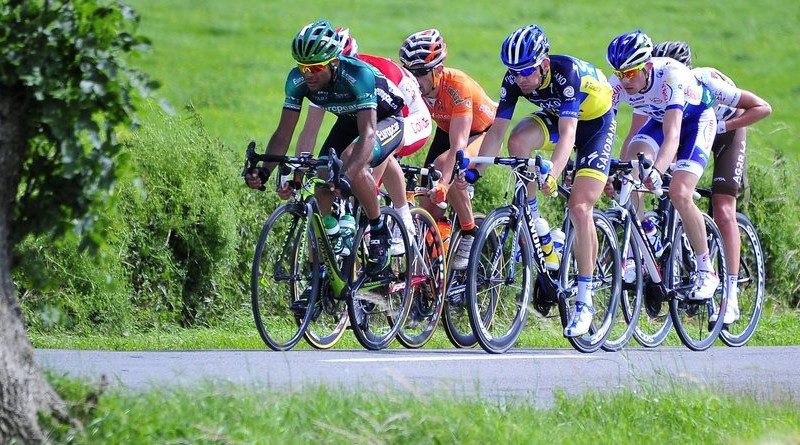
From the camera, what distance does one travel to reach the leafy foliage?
6.18m

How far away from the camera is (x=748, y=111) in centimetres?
1230

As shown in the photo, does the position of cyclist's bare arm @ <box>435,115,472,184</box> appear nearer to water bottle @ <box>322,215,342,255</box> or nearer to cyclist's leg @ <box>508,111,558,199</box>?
cyclist's leg @ <box>508,111,558,199</box>

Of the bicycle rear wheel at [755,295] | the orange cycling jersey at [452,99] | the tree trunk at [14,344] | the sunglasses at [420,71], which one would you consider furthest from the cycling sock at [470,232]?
the tree trunk at [14,344]

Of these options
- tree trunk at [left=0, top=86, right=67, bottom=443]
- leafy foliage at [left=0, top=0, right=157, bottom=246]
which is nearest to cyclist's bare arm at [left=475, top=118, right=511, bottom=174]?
leafy foliage at [left=0, top=0, right=157, bottom=246]

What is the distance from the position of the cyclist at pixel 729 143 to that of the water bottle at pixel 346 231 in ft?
10.9

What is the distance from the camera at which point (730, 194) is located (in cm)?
1253

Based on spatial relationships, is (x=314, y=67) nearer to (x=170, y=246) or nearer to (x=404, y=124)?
(x=404, y=124)

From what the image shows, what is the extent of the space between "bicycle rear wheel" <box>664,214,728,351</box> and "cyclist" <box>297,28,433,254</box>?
2146 millimetres

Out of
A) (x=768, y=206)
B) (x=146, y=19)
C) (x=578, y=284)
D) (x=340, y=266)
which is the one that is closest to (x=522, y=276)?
(x=578, y=284)

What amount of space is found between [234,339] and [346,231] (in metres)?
1.43

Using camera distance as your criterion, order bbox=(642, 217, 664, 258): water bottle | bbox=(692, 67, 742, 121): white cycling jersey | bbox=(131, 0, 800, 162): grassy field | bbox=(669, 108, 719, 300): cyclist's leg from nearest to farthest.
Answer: bbox=(669, 108, 719, 300): cyclist's leg → bbox=(642, 217, 664, 258): water bottle → bbox=(692, 67, 742, 121): white cycling jersey → bbox=(131, 0, 800, 162): grassy field

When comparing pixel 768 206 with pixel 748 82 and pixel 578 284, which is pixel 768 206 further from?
pixel 748 82

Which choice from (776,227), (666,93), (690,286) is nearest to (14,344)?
(666,93)

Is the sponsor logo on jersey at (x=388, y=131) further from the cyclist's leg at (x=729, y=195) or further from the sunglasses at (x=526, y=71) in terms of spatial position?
the cyclist's leg at (x=729, y=195)
